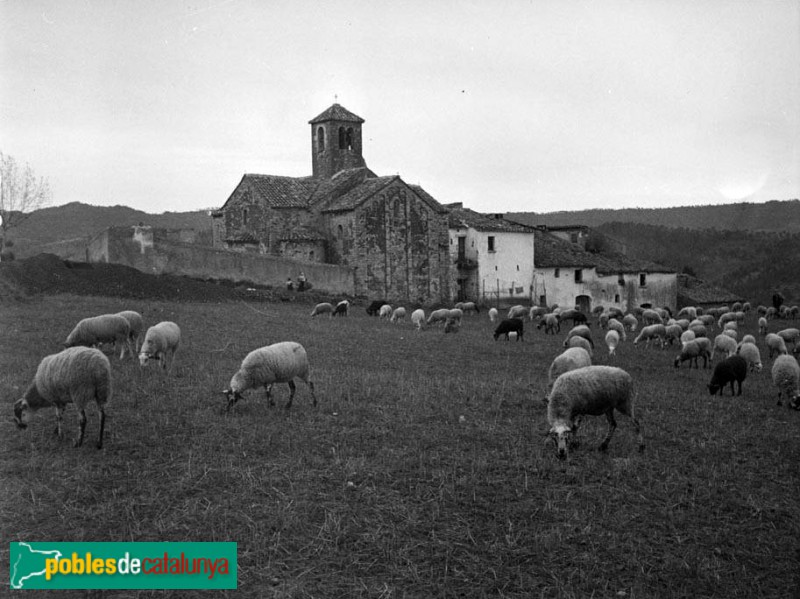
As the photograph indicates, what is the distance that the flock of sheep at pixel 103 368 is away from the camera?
9.23 m

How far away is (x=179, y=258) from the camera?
35438 mm

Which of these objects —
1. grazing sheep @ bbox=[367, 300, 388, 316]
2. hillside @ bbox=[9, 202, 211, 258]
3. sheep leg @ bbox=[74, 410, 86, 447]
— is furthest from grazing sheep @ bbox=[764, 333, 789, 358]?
hillside @ bbox=[9, 202, 211, 258]

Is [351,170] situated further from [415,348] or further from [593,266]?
[415,348]

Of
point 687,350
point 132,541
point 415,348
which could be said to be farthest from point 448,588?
point 687,350

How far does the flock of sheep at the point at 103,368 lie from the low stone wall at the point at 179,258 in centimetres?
1866

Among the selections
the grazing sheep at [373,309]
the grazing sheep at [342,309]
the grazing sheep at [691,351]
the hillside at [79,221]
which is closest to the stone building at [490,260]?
the grazing sheep at [373,309]

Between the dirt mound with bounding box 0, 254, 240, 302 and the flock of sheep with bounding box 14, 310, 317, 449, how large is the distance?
1232 cm

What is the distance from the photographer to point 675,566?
670cm

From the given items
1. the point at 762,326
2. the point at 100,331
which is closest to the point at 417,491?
the point at 100,331

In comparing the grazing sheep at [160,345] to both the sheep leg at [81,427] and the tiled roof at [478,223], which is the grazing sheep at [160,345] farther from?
the tiled roof at [478,223]

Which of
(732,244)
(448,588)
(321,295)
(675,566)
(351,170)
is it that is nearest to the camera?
(448,588)

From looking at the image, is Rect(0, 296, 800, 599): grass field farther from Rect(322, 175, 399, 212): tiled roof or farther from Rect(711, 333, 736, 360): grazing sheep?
Rect(322, 175, 399, 212): tiled roof

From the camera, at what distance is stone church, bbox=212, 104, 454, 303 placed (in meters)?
42.2

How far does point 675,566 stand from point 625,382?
12.4ft
